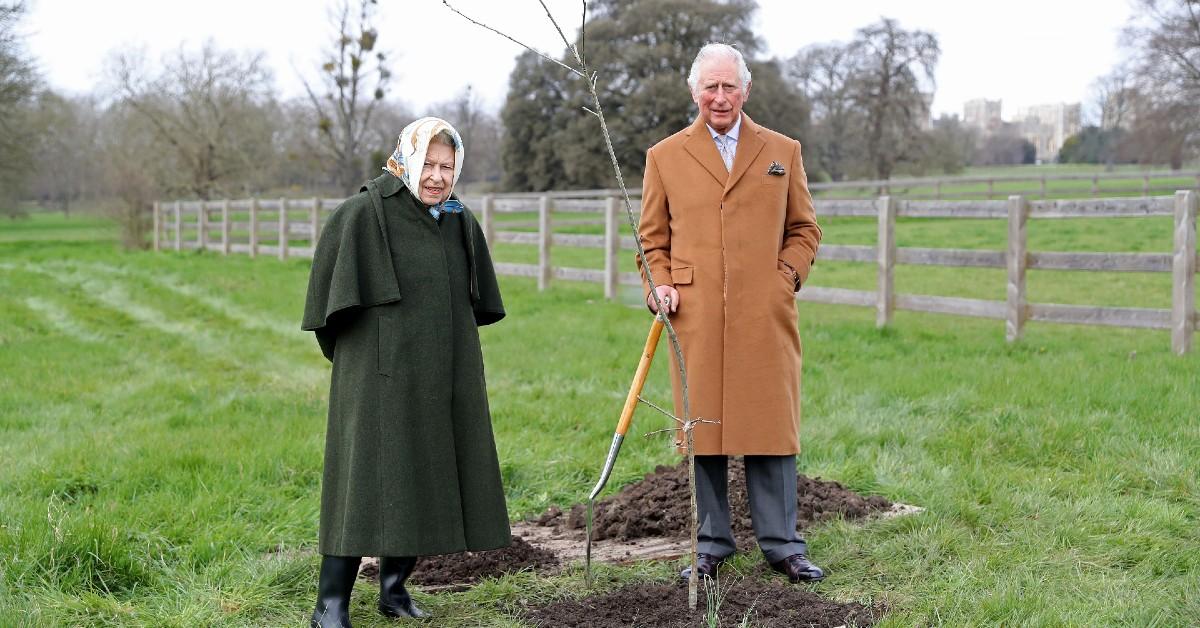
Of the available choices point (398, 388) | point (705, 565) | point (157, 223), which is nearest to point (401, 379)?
point (398, 388)

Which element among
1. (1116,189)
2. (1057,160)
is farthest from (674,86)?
(1057,160)

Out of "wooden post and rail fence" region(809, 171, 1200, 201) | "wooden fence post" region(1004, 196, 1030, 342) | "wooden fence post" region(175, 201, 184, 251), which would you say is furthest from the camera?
"wooden fence post" region(175, 201, 184, 251)

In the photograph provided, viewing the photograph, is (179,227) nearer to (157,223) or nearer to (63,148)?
(157,223)

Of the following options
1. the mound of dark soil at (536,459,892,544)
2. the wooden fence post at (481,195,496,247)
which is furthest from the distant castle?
the mound of dark soil at (536,459,892,544)

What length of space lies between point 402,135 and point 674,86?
124 ft

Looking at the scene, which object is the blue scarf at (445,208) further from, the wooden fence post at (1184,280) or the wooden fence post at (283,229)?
the wooden fence post at (283,229)

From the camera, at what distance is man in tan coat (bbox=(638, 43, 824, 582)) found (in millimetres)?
4023

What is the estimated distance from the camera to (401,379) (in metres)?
3.55

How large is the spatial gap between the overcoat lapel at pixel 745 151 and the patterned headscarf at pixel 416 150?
1.02 meters

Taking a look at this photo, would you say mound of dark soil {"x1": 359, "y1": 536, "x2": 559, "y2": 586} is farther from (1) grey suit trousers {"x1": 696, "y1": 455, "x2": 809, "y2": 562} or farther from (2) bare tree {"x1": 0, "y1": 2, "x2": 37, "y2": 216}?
(2) bare tree {"x1": 0, "y1": 2, "x2": 37, "y2": 216}

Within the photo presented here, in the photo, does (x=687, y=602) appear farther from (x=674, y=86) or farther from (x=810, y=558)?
(x=674, y=86)

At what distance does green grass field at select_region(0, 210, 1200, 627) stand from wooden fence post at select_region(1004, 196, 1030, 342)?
256mm

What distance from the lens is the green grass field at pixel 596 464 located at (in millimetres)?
3879

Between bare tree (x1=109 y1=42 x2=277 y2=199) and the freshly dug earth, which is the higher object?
bare tree (x1=109 y1=42 x2=277 y2=199)
